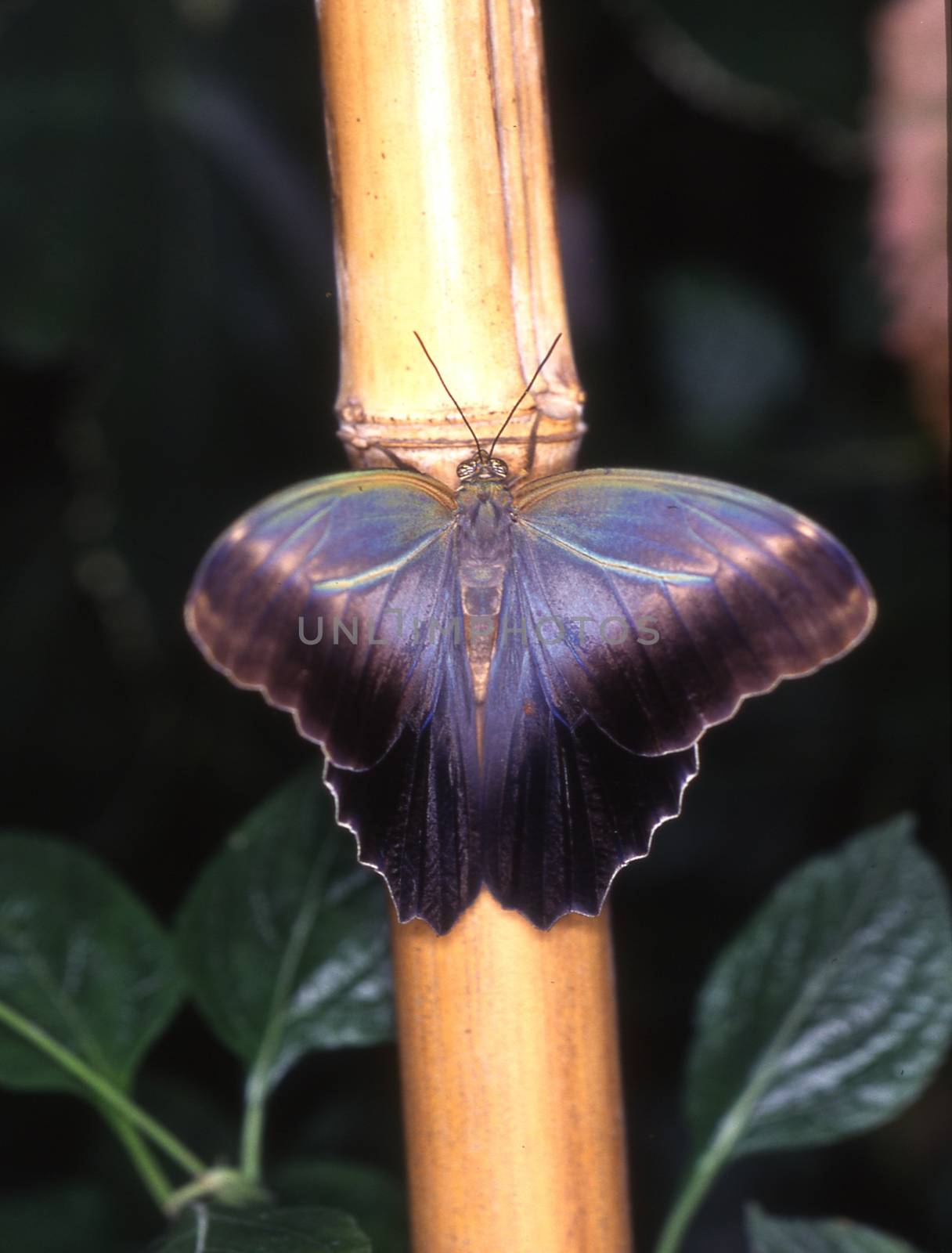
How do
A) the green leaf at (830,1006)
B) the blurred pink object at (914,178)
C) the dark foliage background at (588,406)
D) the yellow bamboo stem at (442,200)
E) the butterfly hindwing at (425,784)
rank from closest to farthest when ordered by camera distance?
the yellow bamboo stem at (442,200), the butterfly hindwing at (425,784), the green leaf at (830,1006), the blurred pink object at (914,178), the dark foliage background at (588,406)

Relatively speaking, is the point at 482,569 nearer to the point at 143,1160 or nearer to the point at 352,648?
the point at 352,648

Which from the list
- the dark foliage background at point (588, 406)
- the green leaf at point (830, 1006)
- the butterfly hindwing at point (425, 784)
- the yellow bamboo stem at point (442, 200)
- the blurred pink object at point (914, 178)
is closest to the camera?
the yellow bamboo stem at point (442, 200)

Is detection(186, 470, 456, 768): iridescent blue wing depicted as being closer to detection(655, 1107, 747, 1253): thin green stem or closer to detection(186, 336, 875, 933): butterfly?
detection(186, 336, 875, 933): butterfly

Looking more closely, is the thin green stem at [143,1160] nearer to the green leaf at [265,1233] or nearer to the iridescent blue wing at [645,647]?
the green leaf at [265,1233]

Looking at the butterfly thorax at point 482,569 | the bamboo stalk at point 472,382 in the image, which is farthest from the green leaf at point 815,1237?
the butterfly thorax at point 482,569

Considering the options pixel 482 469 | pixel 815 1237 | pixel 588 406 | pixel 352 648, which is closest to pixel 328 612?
pixel 352 648

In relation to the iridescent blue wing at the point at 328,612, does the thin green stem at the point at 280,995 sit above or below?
below

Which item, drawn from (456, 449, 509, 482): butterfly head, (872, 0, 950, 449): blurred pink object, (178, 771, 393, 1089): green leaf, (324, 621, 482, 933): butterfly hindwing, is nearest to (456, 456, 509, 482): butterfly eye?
(456, 449, 509, 482): butterfly head
